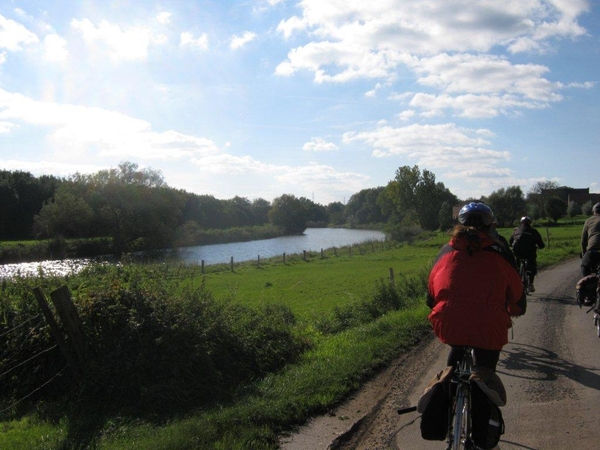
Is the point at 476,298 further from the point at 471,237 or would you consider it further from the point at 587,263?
the point at 587,263

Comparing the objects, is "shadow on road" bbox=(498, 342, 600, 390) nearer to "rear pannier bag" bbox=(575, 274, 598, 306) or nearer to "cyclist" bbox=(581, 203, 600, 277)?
"rear pannier bag" bbox=(575, 274, 598, 306)

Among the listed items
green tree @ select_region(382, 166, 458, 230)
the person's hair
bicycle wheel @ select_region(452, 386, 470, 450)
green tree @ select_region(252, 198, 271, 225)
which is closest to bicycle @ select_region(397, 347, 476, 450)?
bicycle wheel @ select_region(452, 386, 470, 450)

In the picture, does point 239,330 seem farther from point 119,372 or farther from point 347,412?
point 347,412

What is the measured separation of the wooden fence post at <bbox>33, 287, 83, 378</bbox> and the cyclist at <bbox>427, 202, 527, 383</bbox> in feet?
16.3

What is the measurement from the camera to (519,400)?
5281 mm

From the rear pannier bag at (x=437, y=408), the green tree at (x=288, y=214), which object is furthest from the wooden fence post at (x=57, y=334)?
the green tree at (x=288, y=214)

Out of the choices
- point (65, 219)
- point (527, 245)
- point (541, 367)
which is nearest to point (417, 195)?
point (65, 219)

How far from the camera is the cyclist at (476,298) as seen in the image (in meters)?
3.37

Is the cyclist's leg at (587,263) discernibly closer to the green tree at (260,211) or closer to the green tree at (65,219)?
the green tree at (65,219)

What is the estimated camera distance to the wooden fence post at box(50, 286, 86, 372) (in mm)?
6316

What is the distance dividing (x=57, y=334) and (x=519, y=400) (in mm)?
5732

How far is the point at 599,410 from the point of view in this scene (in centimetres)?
486

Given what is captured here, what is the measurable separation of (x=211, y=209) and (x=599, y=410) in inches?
3803

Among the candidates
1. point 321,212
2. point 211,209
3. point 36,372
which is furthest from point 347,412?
point 321,212
